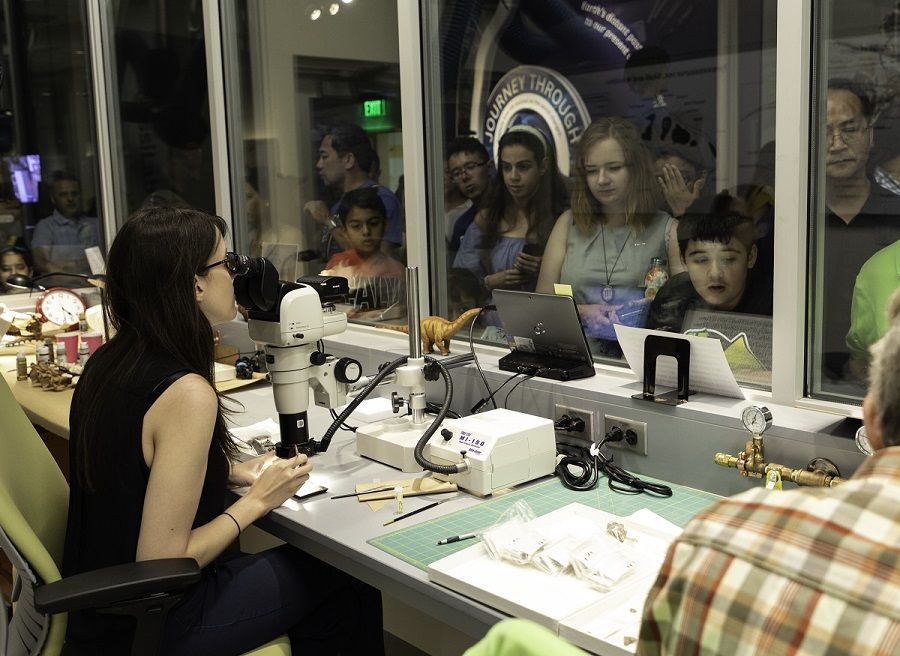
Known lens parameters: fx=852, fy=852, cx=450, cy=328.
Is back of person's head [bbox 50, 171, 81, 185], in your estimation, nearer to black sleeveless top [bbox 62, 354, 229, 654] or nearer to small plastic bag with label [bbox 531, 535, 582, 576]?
black sleeveless top [bbox 62, 354, 229, 654]

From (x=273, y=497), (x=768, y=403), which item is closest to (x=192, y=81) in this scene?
(x=273, y=497)

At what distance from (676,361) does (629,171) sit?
784 millimetres

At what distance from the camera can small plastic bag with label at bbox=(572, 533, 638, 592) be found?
1.43 metres

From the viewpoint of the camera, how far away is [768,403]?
81.8 inches

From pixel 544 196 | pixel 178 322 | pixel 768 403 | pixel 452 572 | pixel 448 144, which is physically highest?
pixel 448 144

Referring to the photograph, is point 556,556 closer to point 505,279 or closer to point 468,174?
point 505,279

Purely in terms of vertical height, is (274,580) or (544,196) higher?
(544,196)

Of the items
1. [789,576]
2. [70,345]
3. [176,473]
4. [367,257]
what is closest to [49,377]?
[70,345]

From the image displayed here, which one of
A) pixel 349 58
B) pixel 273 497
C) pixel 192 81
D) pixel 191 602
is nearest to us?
pixel 191 602

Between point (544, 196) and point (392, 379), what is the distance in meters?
0.97

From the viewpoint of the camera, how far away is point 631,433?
211cm

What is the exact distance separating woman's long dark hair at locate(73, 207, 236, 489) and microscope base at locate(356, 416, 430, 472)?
47 centimetres

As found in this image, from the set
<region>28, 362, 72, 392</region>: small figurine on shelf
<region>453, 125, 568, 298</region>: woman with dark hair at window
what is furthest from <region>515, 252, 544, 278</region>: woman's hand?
<region>28, 362, 72, 392</region>: small figurine on shelf

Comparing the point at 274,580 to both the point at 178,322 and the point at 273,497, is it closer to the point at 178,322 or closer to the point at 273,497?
the point at 273,497
